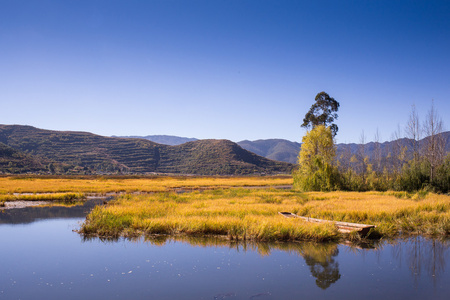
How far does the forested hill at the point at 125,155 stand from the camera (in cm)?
12125

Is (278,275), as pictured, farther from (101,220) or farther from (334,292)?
(101,220)

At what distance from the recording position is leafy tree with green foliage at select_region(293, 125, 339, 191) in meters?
36.5

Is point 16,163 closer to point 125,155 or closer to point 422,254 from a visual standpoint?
point 125,155

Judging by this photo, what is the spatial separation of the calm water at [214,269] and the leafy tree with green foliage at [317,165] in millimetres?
21460

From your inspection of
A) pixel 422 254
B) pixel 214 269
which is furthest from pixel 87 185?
pixel 422 254

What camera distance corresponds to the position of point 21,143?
421 feet

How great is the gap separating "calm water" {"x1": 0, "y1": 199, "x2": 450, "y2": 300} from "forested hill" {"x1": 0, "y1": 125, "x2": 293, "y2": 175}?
9778cm

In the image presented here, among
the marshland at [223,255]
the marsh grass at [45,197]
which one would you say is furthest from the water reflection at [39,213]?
the marsh grass at [45,197]

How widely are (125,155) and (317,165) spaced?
117655 mm

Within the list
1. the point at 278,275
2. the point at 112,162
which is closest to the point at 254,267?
the point at 278,275

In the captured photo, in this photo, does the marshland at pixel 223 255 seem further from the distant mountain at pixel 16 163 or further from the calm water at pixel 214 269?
the distant mountain at pixel 16 163

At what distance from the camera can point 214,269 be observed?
11.0m

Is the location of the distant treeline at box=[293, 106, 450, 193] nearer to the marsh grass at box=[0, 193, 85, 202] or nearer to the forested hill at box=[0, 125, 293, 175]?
the marsh grass at box=[0, 193, 85, 202]

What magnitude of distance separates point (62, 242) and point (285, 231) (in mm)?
9635
